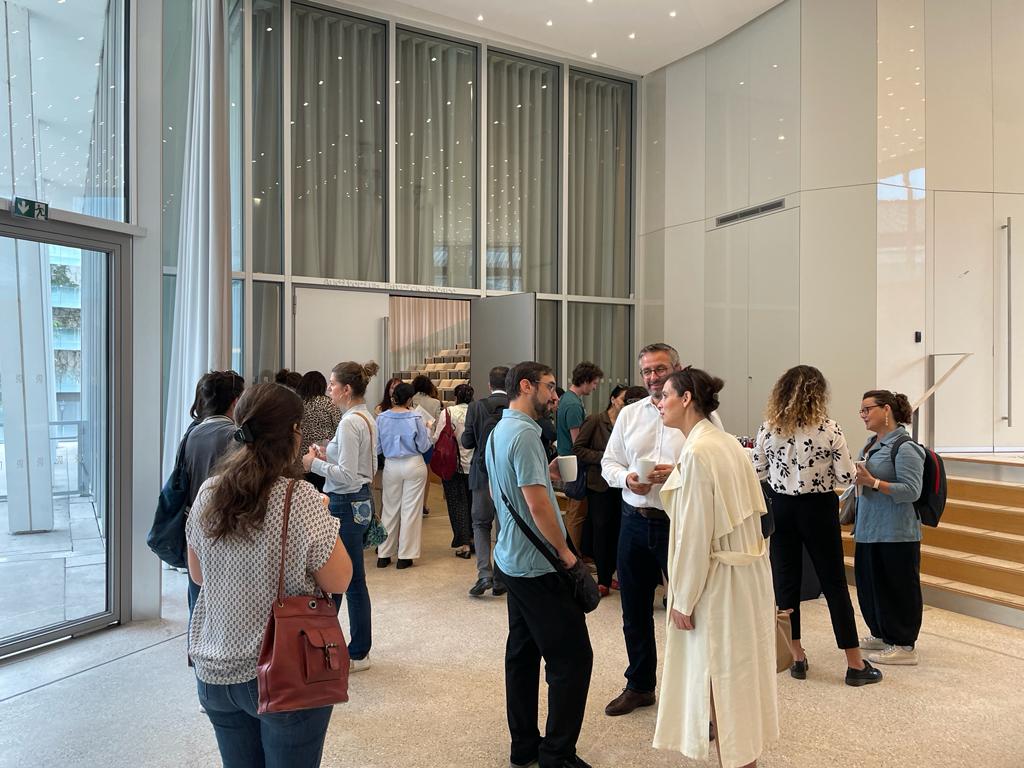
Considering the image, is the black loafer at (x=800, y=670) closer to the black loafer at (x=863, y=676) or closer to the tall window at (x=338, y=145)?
the black loafer at (x=863, y=676)

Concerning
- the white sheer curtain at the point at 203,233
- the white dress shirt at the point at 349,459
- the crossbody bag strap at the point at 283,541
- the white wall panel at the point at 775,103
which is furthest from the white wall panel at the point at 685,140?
the crossbody bag strap at the point at 283,541

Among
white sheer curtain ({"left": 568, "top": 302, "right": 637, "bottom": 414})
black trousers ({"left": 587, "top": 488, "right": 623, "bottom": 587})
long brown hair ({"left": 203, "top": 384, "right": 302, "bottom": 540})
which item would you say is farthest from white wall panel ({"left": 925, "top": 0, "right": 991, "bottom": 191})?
long brown hair ({"left": 203, "top": 384, "right": 302, "bottom": 540})

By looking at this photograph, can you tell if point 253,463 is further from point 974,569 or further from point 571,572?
point 974,569

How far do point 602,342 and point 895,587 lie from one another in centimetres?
573

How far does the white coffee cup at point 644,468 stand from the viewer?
10.4ft

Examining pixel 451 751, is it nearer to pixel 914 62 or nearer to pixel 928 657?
pixel 928 657

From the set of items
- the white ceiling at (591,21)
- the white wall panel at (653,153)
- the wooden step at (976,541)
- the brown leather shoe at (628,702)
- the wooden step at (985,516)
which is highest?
the white ceiling at (591,21)

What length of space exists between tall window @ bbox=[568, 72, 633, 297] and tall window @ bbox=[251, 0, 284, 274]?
359 cm

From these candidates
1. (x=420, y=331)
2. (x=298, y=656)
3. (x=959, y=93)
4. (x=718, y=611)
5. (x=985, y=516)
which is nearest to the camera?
(x=298, y=656)

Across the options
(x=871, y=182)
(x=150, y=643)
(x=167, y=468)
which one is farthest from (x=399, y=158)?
(x=150, y=643)

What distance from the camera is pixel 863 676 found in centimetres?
392

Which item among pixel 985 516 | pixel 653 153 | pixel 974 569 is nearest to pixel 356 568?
pixel 974 569

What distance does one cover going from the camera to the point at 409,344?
14078 mm

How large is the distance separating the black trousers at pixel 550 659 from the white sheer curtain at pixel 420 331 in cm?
1118
